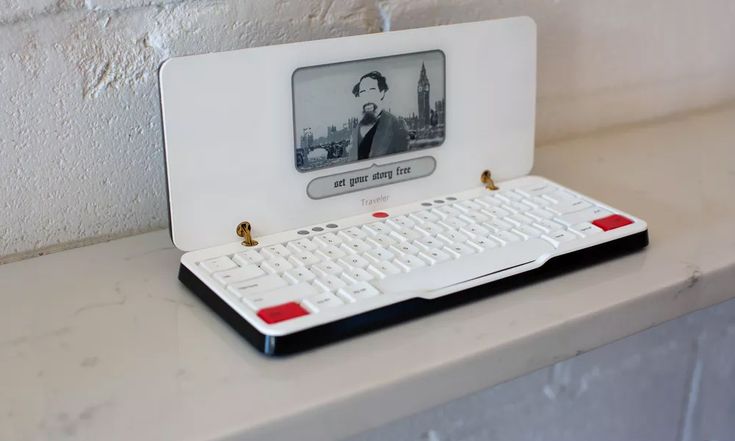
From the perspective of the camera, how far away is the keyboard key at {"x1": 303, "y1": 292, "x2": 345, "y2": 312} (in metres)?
0.60

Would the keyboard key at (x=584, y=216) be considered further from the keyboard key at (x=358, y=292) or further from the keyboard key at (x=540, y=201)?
the keyboard key at (x=358, y=292)

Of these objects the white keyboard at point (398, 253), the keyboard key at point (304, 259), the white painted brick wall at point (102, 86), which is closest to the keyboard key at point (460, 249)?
the white keyboard at point (398, 253)

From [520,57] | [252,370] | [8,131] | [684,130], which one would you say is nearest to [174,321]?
[252,370]

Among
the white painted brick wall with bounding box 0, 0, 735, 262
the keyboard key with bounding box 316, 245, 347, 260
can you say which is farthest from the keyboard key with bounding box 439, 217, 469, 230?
the white painted brick wall with bounding box 0, 0, 735, 262

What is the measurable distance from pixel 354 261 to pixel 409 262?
4 centimetres

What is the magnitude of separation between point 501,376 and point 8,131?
439 millimetres

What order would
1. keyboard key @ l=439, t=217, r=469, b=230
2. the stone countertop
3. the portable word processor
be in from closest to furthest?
the stone countertop → the portable word processor → keyboard key @ l=439, t=217, r=469, b=230

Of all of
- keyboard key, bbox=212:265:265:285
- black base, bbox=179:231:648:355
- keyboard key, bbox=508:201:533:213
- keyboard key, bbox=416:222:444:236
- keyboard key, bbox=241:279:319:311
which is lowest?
black base, bbox=179:231:648:355

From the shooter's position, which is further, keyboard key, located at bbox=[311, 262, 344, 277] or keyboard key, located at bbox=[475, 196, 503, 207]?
keyboard key, located at bbox=[475, 196, 503, 207]

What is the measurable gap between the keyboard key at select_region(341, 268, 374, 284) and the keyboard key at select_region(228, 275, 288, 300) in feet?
0.15

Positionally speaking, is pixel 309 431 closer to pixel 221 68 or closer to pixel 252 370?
pixel 252 370

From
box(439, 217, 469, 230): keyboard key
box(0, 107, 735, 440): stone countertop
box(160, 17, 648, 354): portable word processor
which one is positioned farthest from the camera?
box(439, 217, 469, 230): keyboard key

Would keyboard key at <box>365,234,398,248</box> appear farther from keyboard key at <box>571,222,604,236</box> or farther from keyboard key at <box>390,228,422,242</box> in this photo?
keyboard key at <box>571,222,604,236</box>

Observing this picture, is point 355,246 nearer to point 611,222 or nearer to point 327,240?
point 327,240
